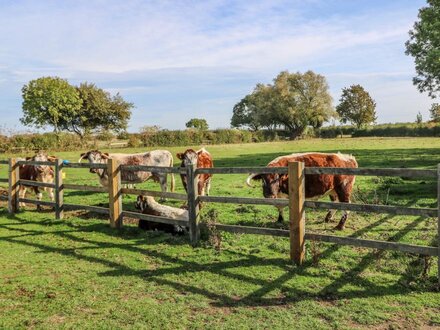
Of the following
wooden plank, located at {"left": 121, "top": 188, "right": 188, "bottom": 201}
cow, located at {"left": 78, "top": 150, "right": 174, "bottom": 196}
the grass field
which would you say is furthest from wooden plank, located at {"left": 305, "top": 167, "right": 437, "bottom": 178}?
cow, located at {"left": 78, "top": 150, "right": 174, "bottom": 196}

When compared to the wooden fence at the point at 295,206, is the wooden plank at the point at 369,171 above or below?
above

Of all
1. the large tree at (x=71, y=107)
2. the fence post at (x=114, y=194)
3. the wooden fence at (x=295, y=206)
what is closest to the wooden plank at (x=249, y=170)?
the wooden fence at (x=295, y=206)

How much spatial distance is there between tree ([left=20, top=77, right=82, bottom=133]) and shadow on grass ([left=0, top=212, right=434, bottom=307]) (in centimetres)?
5539

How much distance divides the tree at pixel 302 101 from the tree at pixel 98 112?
28932 millimetres

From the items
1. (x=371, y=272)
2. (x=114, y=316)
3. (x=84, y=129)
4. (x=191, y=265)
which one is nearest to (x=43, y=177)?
(x=191, y=265)

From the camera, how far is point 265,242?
8.11 m

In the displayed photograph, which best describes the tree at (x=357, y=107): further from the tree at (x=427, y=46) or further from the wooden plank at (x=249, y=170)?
the wooden plank at (x=249, y=170)

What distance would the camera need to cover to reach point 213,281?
624 cm

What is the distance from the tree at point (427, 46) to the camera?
25.6 m

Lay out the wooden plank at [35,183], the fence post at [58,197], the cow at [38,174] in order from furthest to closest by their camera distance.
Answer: the cow at [38,174] → the wooden plank at [35,183] → the fence post at [58,197]

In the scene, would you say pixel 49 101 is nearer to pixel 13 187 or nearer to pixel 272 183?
pixel 13 187

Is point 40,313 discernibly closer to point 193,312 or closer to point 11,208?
point 193,312

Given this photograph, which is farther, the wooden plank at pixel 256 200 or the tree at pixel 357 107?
the tree at pixel 357 107

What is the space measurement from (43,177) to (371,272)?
10929 mm
